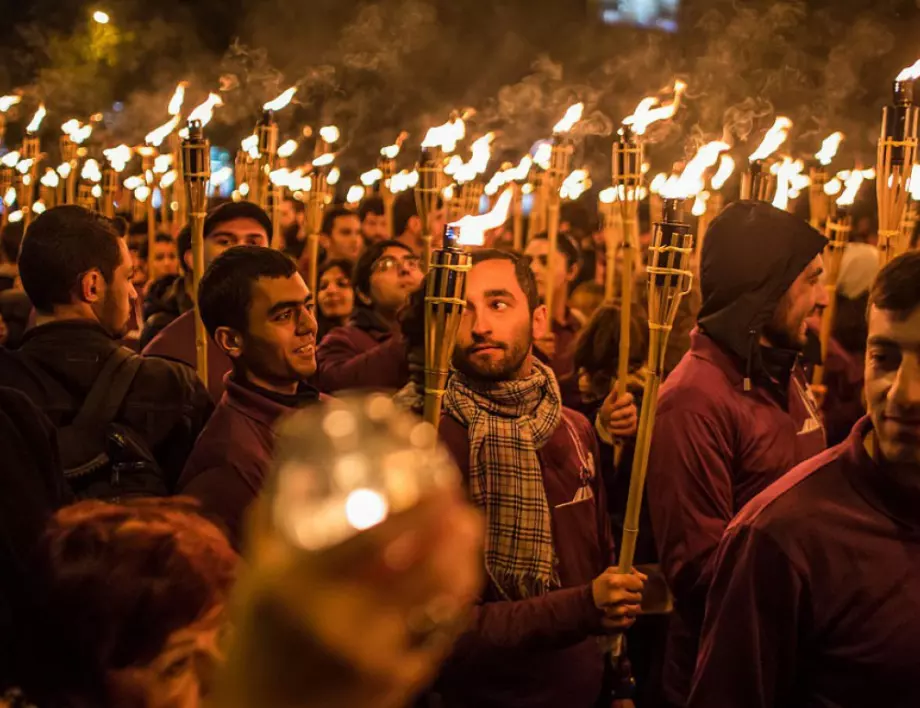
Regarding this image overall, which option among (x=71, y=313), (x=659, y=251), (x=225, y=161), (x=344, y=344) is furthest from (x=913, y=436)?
(x=225, y=161)

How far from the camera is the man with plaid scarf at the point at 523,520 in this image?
286 cm

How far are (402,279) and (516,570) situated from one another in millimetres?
3059

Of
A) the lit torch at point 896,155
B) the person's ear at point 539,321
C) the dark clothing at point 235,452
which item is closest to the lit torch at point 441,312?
the dark clothing at point 235,452

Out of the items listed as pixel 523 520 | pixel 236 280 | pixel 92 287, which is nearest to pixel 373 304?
pixel 92 287

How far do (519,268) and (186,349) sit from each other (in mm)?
1808

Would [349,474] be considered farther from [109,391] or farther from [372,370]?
[372,370]

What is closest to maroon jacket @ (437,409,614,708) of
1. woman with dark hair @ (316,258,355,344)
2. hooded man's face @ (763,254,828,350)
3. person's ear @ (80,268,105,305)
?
hooded man's face @ (763,254,828,350)

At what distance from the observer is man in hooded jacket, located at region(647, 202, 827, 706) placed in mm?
3307

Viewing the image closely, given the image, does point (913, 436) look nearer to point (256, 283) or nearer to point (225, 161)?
point (256, 283)

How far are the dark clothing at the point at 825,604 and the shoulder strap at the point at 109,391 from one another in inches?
68.9

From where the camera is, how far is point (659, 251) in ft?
9.01

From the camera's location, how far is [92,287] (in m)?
3.51

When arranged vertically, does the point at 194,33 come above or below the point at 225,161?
above

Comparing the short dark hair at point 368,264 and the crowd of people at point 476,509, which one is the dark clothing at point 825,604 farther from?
the short dark hair at point 368,264
